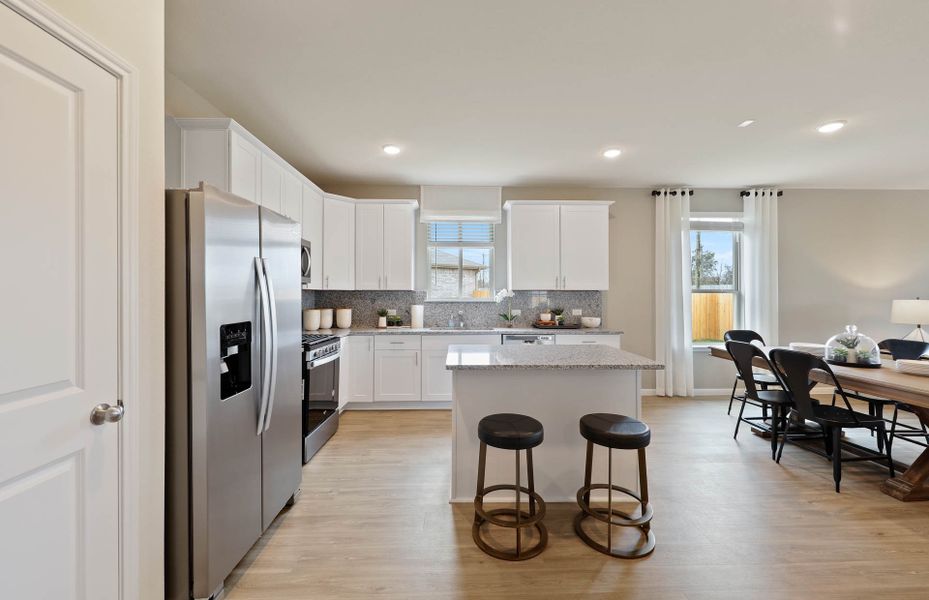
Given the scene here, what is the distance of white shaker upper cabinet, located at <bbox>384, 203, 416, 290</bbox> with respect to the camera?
4.43 metres

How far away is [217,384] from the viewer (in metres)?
1.53

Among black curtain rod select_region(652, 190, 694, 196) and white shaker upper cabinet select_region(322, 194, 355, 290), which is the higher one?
black curtain rod select_region(652, 190, 694, 196)

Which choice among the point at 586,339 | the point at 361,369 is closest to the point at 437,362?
the point at 361,369

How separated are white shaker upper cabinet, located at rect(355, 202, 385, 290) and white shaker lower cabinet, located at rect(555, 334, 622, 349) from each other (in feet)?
7.28

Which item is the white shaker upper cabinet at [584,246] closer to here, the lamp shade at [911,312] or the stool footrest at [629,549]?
the stool footrest at [629,549]

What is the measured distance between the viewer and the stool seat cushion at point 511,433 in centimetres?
182

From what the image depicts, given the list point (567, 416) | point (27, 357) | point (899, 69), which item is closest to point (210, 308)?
point (27, 357)

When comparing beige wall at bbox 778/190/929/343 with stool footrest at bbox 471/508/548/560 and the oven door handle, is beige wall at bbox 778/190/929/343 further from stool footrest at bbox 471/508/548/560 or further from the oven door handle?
the oven door handle

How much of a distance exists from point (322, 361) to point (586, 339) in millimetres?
2833

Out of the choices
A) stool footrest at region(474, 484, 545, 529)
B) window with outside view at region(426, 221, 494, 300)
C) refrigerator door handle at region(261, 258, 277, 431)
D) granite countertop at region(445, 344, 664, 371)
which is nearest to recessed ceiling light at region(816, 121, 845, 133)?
granite countertop at region(445, 344, 664, 371)

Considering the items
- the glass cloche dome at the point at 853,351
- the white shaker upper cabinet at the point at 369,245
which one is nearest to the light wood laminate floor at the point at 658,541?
the glass cloche dome at the point at 853,351

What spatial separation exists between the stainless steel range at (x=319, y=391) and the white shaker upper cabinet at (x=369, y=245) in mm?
1107

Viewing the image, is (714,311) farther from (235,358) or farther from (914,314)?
(235,358)

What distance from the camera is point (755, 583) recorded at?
5.49 ft
